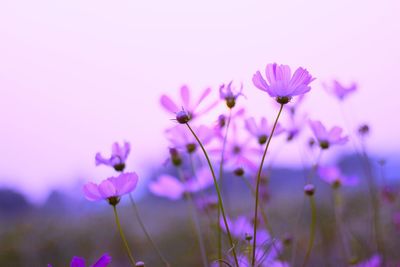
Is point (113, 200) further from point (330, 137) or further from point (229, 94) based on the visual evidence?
point (330, 137)

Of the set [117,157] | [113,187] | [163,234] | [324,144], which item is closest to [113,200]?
[113,187]

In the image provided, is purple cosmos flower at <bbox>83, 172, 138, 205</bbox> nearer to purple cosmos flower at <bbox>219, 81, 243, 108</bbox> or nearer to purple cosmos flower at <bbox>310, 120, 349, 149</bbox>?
purple cosmos flower at <bbox>219, 81, 243, 108</bbox>

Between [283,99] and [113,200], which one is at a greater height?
[283,99]

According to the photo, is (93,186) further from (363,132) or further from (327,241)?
(327,241)

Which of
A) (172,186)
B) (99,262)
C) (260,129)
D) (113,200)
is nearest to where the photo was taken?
(99,262)

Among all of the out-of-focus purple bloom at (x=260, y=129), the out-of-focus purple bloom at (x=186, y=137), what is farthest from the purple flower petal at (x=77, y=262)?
the out-of-focus purple bloom at (x=260, y=129)

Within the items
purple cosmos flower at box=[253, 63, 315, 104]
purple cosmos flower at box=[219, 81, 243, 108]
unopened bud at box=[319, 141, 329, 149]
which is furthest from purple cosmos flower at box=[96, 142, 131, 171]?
unopened bud at box=[319, 141, 329, 149]

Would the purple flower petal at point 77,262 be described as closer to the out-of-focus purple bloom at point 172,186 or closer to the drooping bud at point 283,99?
the drooping bud at point 283,99
